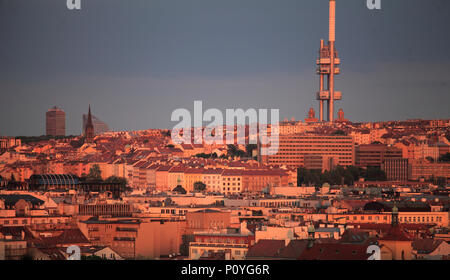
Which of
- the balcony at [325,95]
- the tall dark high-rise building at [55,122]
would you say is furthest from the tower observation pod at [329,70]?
the tall dark high-rise building at [55,122]

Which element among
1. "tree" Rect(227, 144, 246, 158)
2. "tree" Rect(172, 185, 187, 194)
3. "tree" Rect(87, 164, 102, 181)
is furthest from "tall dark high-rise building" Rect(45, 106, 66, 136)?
"tree" Rect(227, 144, 246, 158)

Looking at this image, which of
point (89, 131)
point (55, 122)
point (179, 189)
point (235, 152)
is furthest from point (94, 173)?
point (89, 131)

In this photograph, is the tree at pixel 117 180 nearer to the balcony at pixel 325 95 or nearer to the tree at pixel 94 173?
the tree at pixel 94 173

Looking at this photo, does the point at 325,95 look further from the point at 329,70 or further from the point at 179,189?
the point at 179,189

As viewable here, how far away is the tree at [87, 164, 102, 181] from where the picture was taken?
197 ft

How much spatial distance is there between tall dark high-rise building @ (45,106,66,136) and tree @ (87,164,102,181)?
238 cm

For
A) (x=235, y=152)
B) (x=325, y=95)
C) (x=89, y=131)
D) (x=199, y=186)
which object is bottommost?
(x=199, y=186)

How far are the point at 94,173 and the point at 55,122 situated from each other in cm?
307

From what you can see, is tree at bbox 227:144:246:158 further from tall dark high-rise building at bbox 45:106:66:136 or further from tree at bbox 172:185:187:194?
tree at bbox 172:185:187:194

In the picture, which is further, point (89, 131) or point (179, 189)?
point (89, 131)

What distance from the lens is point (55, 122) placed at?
6359 cm

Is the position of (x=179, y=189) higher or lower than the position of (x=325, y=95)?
lower

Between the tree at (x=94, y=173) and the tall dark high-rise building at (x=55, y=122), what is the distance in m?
2.38
